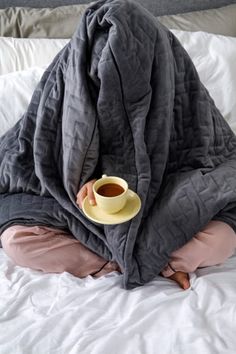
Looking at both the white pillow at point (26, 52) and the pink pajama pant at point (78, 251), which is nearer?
the pink pajama pant at point (78, 251)

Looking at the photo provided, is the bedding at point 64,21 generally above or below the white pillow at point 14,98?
above

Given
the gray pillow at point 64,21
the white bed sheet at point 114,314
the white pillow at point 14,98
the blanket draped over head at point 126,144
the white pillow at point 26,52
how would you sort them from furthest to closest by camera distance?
the gray pillow at point 64,21 → the white pillow at point 26,52 → the white pillow at point 14,98 → the blanket draped over head at point 126,144 → the white bed sheet at point 114,314

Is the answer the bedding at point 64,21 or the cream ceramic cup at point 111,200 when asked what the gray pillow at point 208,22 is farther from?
the cream ceramic cup at point 111,200

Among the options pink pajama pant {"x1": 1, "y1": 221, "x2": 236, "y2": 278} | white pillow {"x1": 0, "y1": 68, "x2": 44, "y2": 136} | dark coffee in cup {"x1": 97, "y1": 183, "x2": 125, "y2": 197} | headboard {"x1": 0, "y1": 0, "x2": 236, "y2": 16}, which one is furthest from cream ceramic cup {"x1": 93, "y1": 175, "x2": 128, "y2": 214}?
headboard {"x1": 0, "y1": 0, "x2": 236, "y2": 16}

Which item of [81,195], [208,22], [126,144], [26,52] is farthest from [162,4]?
[81,195]

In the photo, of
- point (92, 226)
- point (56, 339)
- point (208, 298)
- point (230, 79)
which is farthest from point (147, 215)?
point (230, 79)

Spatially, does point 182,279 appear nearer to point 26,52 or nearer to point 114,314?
point 114,314

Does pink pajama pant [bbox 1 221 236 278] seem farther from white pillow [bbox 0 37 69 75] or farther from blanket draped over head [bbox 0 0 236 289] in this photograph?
white pillow [bbox 0 37 69 75]

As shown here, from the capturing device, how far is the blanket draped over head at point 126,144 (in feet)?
3.34

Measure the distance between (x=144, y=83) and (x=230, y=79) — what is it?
48 cm

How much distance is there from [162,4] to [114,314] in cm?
121

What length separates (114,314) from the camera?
975mm

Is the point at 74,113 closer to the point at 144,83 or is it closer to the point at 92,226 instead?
the point at 144,83

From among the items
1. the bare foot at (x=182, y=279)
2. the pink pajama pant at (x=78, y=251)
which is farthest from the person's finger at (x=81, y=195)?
the bare foot at (x=182, y=279)
